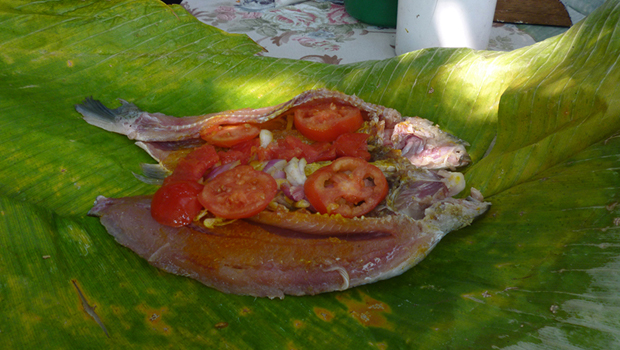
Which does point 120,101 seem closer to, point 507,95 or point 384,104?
point 384,104

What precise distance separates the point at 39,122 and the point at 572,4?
4369 millimetres

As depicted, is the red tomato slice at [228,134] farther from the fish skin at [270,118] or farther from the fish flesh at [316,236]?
the fish flesh at [316,236]

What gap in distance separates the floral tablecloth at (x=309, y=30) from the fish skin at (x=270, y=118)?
3.95 ft

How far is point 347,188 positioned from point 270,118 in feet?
2.07

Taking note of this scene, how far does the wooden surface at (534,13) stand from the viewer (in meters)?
3.50

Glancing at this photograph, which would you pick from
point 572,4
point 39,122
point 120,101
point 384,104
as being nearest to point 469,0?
point 384,104

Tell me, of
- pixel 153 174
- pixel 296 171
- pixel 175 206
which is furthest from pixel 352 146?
pixel 153 174

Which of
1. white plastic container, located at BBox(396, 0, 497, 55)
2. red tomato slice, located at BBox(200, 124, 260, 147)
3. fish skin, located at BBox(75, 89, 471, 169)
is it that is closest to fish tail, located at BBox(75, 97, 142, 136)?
fish skin, located at BBox(75, 89, 471, 169)

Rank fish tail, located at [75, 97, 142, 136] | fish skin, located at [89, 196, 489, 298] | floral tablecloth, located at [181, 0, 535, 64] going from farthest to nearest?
floral tablecloth, located at [181, 0, 535, 64] < fish tail, located at [75, 97, 142, 136] < fish skin, located at [89, 196, 489, 298]

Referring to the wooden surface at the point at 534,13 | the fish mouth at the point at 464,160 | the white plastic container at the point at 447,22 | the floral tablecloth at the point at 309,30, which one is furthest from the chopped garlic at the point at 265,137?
the wooden surface at the point at 534,13

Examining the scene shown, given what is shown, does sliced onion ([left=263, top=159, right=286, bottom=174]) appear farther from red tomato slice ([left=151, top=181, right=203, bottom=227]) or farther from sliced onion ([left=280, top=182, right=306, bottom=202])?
red tomato slice ([left=151, top=181, right=203, bottom=227])

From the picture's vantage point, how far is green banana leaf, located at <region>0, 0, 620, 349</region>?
123 cm

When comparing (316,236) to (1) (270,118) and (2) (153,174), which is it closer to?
(1) (270,118)

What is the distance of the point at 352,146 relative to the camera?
6.46ft
